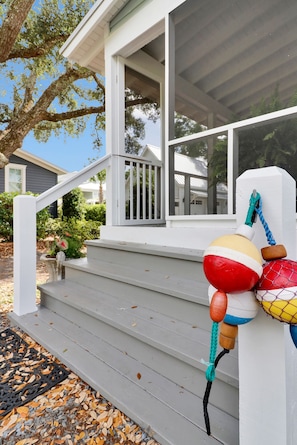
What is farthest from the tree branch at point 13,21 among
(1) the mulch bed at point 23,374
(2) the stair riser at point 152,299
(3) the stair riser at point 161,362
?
(1) the mulch bed at point 23,374

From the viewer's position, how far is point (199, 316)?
168cm

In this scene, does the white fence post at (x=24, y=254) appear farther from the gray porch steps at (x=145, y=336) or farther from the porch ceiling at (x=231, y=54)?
the porch ceiling at (x=231, y=54)

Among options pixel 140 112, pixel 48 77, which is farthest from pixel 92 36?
pixel 48 77

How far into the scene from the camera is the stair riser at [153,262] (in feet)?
6.59

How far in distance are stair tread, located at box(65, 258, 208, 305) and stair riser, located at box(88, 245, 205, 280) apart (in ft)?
0.12

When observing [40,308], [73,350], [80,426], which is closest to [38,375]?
[73,350]

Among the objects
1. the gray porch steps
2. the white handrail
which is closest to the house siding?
the white handrail

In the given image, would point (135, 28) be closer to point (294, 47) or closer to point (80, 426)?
point (294, 47)

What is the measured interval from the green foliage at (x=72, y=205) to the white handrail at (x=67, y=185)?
777 cm

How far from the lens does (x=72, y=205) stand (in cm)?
1070

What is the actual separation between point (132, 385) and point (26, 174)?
39.8 feet

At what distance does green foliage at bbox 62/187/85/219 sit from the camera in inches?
420

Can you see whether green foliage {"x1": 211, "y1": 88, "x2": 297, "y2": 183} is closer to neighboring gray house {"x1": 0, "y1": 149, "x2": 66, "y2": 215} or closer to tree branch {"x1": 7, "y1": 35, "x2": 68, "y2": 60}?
tree branch {"x1": 7, "y1": 35, "x2": 68, "y2": 60}

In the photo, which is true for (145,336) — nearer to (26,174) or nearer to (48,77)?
(48,77)
